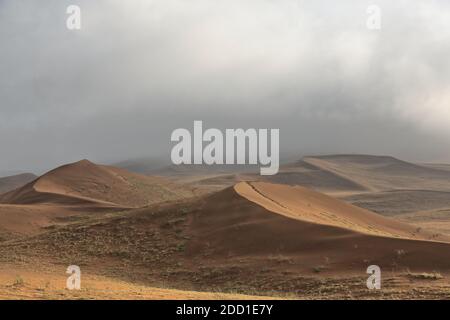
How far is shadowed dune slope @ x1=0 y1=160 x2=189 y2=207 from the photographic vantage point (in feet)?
176

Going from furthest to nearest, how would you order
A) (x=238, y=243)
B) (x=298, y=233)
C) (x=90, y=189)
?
(x=90, y=189), (x=238, y=243), (x=298, y=233)

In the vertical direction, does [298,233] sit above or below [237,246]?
above

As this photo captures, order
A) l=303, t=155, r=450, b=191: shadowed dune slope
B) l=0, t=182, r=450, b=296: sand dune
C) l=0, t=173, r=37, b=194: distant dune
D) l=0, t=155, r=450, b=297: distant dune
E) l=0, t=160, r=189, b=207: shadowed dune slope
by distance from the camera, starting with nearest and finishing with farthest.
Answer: l=0, t=155, r=450, b=297: distant dune
l=0, t=182, r=450, b=296: sand dune
l=0, t=160, r=189, b=207: shadowed dune slope
l=303, t=155, r=450, b=191: shadowed dune slope
l=0, t=173, r=37, b=194: distant dune

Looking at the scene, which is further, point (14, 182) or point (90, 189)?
point (14, 182)

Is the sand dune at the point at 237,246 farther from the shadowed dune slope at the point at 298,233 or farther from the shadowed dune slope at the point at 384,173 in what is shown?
the shadowed dune slope at the point at 384,173

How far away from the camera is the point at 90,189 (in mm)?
58375

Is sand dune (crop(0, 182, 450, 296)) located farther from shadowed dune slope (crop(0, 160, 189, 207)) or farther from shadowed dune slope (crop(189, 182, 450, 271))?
shadowed dune slope (crop(0, 160, 189, 207))

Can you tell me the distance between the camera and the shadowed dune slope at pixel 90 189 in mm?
53562

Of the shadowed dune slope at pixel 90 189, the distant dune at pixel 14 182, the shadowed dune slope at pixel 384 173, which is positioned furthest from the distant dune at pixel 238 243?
the distant dune at pixel 14 182

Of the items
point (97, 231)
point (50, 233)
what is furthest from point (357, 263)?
point (50, 233)

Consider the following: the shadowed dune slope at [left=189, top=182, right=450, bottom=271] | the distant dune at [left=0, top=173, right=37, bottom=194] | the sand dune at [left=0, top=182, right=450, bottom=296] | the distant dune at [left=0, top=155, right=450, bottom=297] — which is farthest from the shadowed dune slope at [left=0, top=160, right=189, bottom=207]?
the distant dune at [left=0, top=173, right=37, bottom=194]

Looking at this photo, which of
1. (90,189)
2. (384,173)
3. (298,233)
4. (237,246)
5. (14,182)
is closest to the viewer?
(298,233)

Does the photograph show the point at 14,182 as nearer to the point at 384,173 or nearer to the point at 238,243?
the point at 384,173

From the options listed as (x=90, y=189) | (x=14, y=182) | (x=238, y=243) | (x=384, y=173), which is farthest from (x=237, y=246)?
(x=14, y=182)
